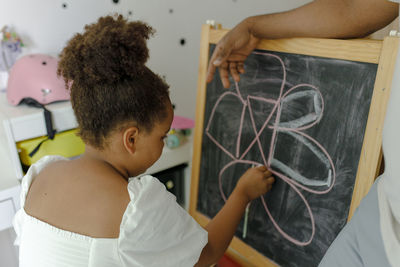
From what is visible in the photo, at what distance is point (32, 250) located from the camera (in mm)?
716

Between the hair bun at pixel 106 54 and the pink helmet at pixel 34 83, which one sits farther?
the pink helmet at pixel 34 83

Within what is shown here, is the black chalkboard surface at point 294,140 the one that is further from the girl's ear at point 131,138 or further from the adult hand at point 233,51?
the girl's ear at point 131,138

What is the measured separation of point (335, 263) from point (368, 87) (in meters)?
0.39

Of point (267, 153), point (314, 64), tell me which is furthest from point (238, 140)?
point (314, 64)

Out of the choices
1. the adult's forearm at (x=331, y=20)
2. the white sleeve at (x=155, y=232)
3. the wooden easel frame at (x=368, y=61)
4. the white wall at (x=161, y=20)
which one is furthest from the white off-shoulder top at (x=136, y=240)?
the white wall at (x=161, y=20)

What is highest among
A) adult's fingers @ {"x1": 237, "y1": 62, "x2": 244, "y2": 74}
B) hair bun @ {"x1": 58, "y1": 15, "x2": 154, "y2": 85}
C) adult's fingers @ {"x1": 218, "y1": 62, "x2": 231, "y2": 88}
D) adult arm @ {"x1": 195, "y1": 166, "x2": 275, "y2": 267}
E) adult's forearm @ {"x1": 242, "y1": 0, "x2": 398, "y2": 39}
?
adult's forearm @ {"x1": 242, "y1": 0, "x2": 398, "y2": 39}

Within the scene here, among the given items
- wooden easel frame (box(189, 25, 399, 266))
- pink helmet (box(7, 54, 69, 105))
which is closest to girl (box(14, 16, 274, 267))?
wooden easel frame (box(189, 25, 399, 266))

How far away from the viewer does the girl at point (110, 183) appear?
63 centimetres

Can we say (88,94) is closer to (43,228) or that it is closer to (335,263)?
(43,228)

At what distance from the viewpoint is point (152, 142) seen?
734 millimetres

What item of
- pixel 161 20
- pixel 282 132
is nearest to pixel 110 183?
pixel 282 132

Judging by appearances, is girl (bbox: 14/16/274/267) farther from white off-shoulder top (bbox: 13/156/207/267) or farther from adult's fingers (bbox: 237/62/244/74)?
adult's fingers (bbox: 237/62/244/74)

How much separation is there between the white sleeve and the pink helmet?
69 cm

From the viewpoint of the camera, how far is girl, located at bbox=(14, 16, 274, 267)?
630 mm
